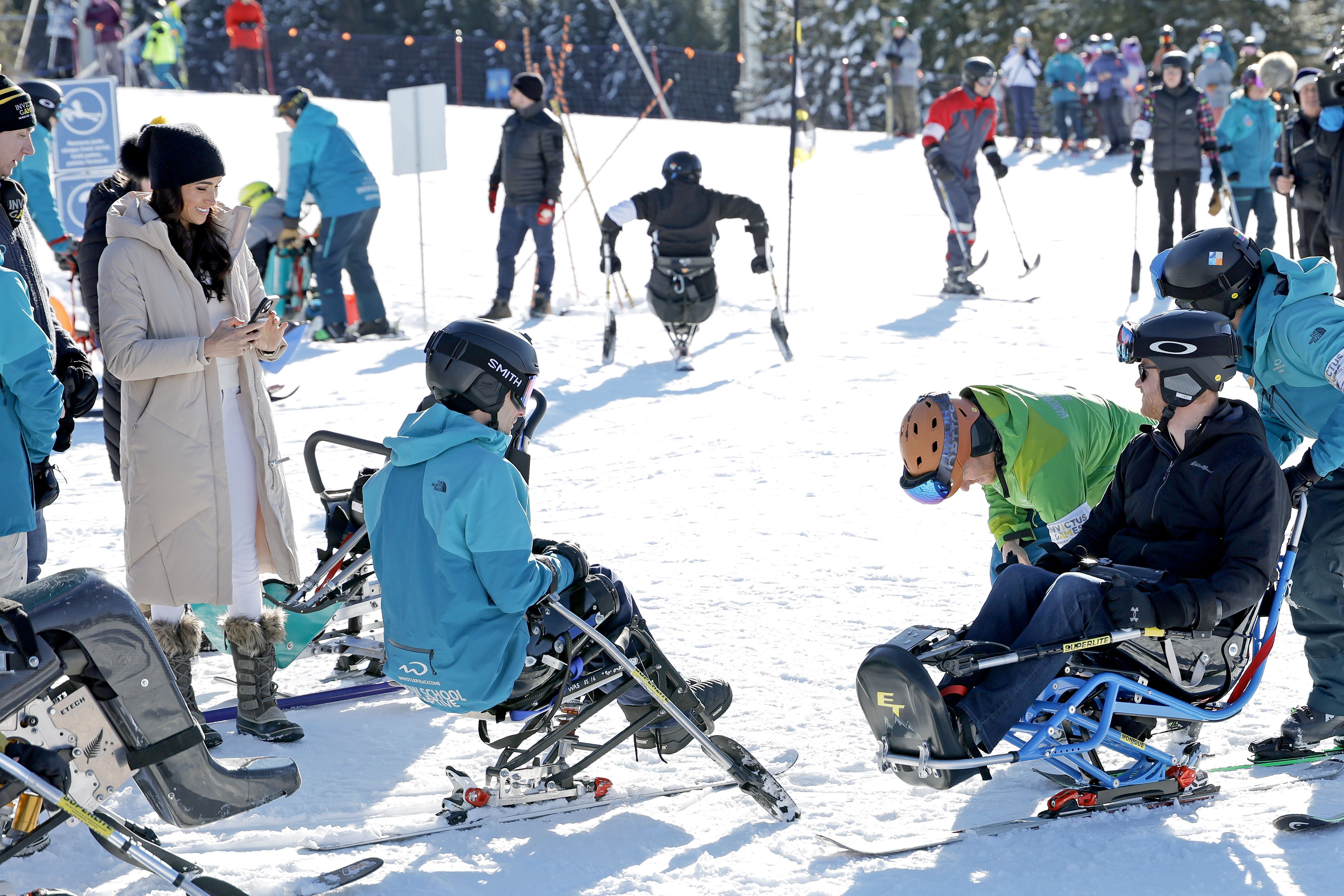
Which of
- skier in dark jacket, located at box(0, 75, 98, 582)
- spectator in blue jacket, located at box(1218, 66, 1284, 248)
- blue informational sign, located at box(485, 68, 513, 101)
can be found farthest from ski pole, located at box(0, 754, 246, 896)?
blue informational sign, located at box(485, 68, 513, 101)


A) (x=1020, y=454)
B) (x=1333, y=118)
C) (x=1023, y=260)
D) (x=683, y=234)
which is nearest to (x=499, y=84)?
(x=1023, y=260)

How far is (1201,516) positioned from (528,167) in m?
8.26

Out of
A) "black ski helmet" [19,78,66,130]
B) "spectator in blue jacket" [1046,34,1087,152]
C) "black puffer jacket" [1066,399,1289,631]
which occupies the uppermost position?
"spectator in blue jacket" [1046,34,1087,152]

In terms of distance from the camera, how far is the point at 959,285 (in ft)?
40.0

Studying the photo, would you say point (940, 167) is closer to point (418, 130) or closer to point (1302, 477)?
point (418, 130)

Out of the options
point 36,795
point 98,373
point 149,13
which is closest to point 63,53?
point 149,13

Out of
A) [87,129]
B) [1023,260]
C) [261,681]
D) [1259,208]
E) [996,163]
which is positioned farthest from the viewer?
[1023,260]

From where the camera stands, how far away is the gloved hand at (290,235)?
34.0 feet

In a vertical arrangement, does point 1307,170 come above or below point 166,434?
above

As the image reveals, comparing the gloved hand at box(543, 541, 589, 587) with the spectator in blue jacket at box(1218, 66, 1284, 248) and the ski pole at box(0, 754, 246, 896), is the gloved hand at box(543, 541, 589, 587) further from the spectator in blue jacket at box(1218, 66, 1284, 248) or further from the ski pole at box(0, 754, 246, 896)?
the spectator in blue jacket at box(1218, 66, 1284, 248)

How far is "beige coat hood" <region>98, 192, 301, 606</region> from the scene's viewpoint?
3.78m

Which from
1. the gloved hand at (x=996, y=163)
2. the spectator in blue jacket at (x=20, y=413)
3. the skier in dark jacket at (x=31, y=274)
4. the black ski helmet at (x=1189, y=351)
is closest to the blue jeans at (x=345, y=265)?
the gloved hand at (x=996, y=163)

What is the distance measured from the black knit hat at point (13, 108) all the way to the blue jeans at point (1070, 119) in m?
18.9

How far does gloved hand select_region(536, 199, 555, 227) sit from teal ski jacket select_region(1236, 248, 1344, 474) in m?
7.78
